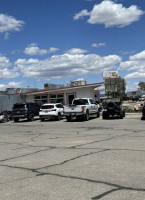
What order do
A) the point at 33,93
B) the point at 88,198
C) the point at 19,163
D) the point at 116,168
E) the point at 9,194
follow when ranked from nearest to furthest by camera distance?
the point at 88,198 → the point at 9,194 → the point at 116,168 → the point at 19,163 → the point at 33,93

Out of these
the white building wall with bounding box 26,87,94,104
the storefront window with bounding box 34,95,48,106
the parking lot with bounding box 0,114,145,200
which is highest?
the white building wall with bounding box 26,87,94,104

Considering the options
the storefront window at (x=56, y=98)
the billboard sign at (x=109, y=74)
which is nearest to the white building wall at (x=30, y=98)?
the storefront window at (x=56, y=98)

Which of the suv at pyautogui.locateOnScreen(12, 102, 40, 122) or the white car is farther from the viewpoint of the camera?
the suv at pyautogui.locateOnScreen(12, 102, 40, 122)

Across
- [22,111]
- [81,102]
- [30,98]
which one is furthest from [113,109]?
[30,98]

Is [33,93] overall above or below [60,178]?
above

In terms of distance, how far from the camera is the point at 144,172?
5.80 m

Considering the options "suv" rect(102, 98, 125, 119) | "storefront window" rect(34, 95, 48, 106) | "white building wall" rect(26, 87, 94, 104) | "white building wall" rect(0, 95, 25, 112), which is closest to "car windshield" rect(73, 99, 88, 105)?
"suv" rect(102, 98, 125, 119)

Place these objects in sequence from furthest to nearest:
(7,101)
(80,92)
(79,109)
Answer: (7,101)
(80,92)
(79,109)

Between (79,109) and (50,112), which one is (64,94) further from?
(79,109)

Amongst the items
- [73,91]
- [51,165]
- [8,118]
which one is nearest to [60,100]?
[73,91]

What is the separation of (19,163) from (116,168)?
2709 mm

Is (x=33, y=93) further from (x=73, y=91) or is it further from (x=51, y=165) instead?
(x=51, y=165)

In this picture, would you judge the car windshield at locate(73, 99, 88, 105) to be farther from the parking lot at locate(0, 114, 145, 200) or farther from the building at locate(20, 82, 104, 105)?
the parking lot at locate(0, 114, 145, 200)

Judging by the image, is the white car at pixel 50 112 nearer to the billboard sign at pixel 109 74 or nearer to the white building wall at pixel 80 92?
the white building wall at pixel 80 92
